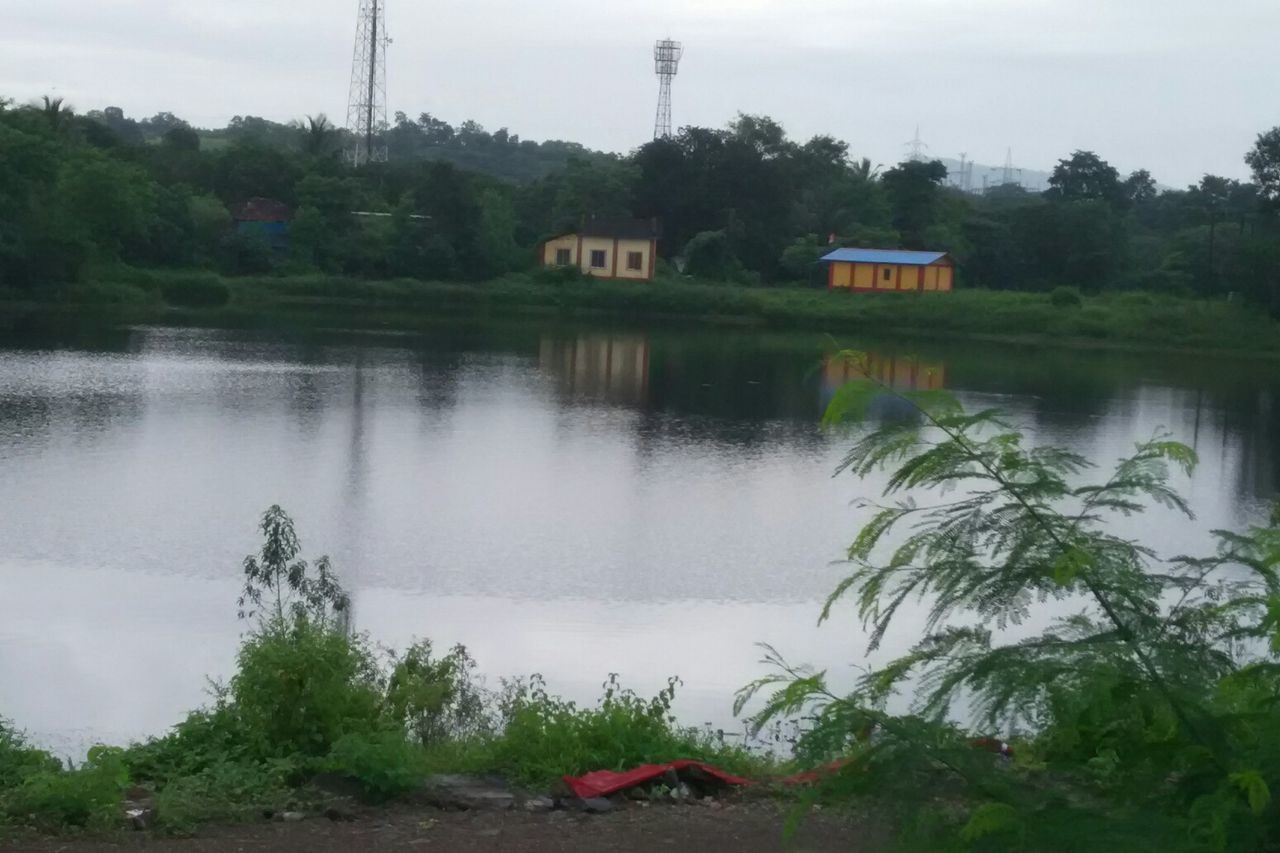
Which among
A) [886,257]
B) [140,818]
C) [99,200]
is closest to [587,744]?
[140,818]

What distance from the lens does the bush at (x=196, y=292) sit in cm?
4391

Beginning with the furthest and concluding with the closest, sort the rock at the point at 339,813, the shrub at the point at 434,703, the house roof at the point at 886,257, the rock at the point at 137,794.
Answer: the house roof at the point at 886,257 → the shrub at the point at 434,703 → the rock at the point at 137,794 → the rock at the point at 339,813

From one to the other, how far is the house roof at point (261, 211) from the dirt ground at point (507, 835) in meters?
45.4

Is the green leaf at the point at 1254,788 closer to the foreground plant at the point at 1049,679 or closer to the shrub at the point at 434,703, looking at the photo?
the foreground plant at the point at 1049,679

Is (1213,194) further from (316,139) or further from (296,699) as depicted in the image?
(296,699)

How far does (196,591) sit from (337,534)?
2.53 metres

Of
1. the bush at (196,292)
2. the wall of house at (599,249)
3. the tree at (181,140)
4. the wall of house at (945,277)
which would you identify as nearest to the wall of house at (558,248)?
the wall of house at (599,249)

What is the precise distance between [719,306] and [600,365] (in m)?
15.4

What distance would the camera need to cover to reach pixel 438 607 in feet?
39.1

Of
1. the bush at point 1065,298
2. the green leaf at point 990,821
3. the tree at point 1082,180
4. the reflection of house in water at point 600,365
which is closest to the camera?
the green leaf at point 990,821

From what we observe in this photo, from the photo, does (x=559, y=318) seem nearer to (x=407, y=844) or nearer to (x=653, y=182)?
(x=653, y=182)

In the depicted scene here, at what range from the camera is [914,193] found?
55.7 metres

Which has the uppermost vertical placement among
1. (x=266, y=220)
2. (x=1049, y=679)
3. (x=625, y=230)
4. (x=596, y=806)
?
(x=625, y=230)

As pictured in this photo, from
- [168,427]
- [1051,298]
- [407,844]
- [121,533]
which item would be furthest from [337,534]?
[1051,298]
